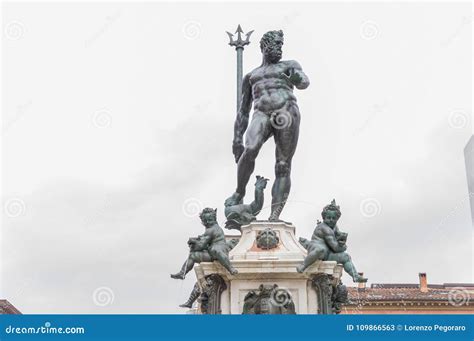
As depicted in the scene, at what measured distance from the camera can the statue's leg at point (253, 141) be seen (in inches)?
463

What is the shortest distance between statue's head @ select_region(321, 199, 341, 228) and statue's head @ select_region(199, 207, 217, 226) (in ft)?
5.31

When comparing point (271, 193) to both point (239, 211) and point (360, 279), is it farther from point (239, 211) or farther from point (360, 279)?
point (360, 279)

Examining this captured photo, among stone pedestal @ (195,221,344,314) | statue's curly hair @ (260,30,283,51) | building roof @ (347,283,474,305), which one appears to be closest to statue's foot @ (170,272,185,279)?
stone pedestal @ (195,221,344,314)

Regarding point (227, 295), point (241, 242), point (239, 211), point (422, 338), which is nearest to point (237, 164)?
point (239, 211)

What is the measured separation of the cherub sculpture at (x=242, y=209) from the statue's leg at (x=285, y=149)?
40 cm

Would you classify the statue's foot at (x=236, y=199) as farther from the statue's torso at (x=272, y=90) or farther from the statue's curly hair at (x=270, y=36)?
the statue's curly hair at (x=270, y=36)

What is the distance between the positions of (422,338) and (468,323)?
2.05 ft

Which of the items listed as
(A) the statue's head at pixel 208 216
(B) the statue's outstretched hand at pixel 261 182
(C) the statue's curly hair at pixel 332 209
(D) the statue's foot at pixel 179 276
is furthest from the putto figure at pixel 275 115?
(D) the statue's foot at pixel 179 276

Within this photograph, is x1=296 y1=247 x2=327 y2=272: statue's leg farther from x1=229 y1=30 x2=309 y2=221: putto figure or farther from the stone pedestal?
x1=229 y1=30 x2=309 y2=221: putto figure

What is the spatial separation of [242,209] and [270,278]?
180 cm

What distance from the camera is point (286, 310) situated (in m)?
10.3

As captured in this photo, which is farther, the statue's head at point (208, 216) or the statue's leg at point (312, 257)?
the statue's head at point (208, 216)

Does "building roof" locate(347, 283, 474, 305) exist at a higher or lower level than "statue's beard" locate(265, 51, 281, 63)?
higher

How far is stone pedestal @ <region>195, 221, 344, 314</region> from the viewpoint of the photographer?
10.5 metres
